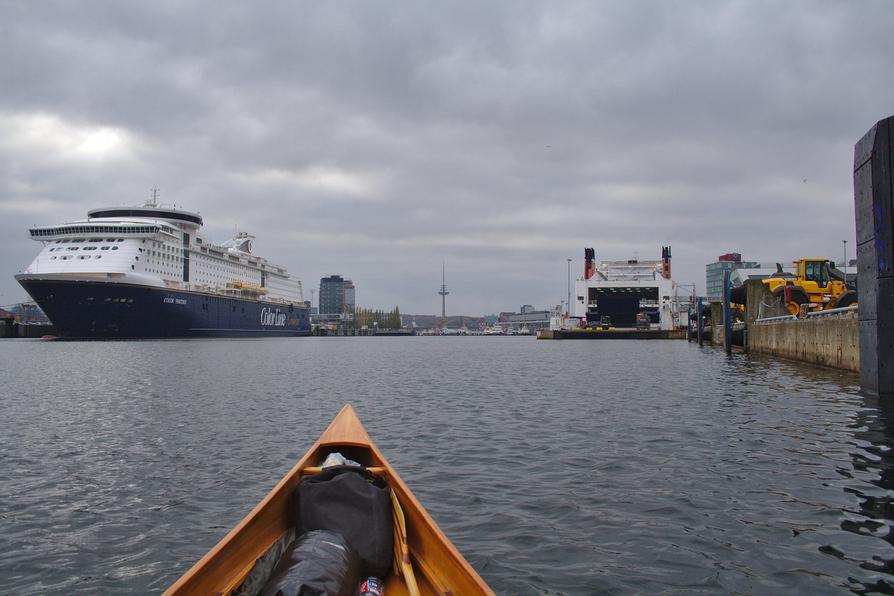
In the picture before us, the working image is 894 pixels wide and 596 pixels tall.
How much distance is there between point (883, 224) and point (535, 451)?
32.0ft

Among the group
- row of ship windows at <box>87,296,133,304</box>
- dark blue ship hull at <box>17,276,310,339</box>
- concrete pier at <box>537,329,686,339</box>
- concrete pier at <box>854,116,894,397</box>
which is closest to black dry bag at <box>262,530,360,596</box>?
concrete pier at <box>854,116,894,397</box>

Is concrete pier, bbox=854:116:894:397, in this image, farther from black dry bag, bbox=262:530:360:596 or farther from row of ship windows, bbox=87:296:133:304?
row of ship windows, bbox=87:296:133:304

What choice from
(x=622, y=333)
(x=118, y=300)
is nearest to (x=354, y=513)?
(x=118, y=300)

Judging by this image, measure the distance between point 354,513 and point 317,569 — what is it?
133 cm

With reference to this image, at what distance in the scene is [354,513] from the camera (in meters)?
4.92

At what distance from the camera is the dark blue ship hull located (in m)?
56.8

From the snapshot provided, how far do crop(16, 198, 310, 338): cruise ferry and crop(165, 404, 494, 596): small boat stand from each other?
61996 mm

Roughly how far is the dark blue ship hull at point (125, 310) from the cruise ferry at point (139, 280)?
0.09 m

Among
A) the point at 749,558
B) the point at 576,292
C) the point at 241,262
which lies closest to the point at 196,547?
the point at 749,558

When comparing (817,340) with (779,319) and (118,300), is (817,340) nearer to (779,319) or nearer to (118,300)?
(779,319)

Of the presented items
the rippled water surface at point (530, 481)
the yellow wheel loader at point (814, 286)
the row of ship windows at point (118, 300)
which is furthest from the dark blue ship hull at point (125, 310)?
the yellow wheel loader at point (814, 286)

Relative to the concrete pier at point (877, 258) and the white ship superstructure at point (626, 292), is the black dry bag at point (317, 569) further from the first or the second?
the white ship superstructure at point (626, 292)

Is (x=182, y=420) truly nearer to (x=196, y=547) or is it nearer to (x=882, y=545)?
(x=196, y=547)

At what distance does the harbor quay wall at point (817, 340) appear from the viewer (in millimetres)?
18844
